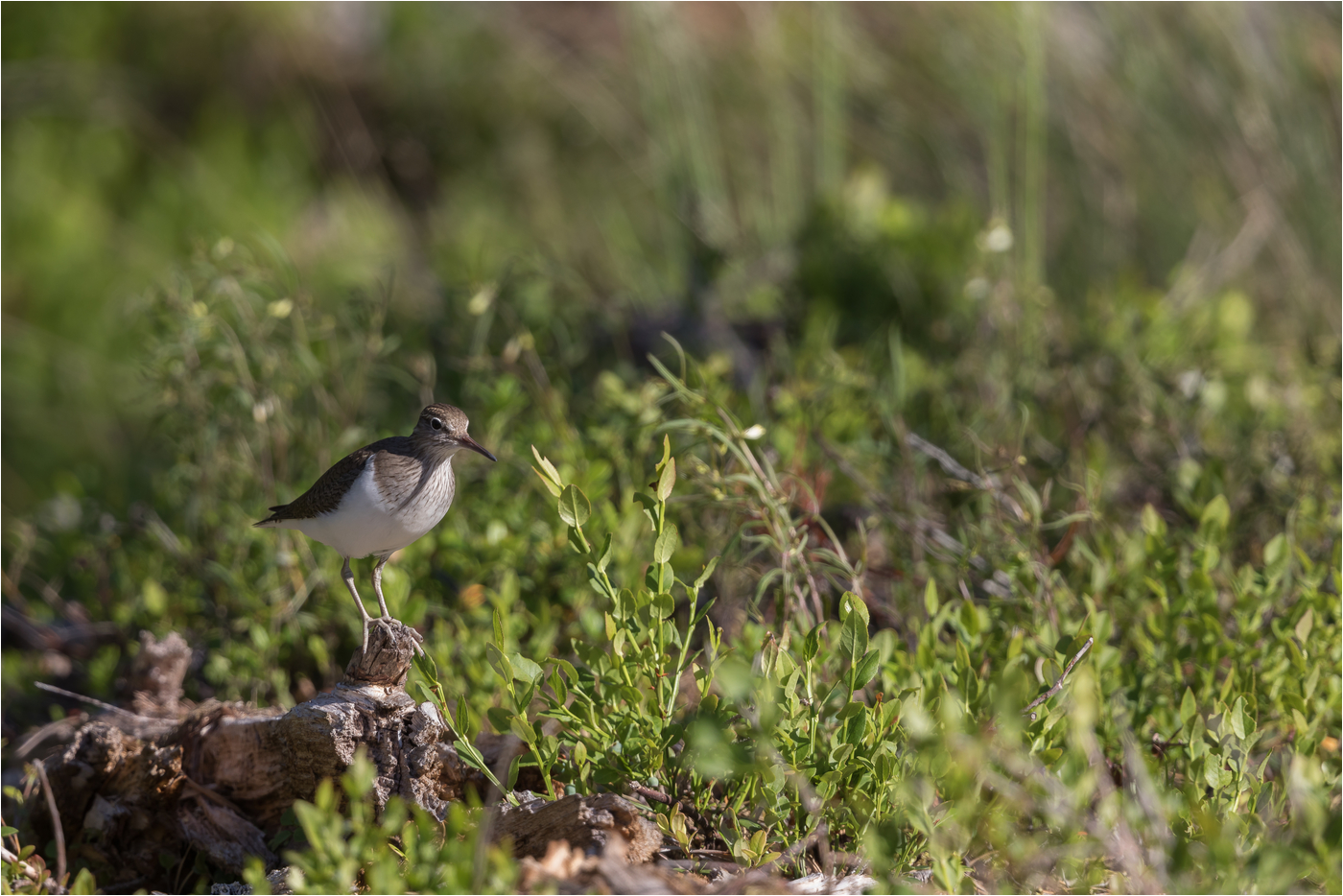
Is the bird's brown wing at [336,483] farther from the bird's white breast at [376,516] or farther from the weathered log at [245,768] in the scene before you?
the weathered log at [245,768]

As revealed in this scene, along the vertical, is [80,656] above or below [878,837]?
below

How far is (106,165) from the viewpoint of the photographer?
8.51 m

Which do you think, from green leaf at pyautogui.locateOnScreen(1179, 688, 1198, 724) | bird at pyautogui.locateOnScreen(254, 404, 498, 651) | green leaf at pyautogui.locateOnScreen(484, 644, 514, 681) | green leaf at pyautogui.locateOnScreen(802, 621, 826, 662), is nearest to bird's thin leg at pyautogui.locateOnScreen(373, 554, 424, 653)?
bird at pyautogui.locateOnScreen(254, 404, 498, 651)

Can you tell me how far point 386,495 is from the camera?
2725 millimetres

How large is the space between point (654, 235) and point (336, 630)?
180 inches

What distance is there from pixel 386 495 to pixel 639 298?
324 centimetres

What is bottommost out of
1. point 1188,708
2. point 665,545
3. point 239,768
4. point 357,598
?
point 239,768

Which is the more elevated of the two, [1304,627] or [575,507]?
[575,507]

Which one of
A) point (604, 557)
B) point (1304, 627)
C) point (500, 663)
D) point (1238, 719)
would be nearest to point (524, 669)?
point (500, 663)

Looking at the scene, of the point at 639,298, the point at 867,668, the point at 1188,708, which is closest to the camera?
the point at 867,668

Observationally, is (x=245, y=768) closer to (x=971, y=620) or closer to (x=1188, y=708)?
(x=971, y=620)

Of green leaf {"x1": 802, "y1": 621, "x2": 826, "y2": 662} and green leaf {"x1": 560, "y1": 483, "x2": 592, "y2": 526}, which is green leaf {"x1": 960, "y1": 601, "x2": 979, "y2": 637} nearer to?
green leaf {"x1": 802, "y1": 621, "x2": 826, "y2": 662}

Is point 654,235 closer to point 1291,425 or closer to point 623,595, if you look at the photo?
point 1291,425

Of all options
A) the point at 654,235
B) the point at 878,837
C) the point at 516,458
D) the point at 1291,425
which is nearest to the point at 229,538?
the point at 516,458
